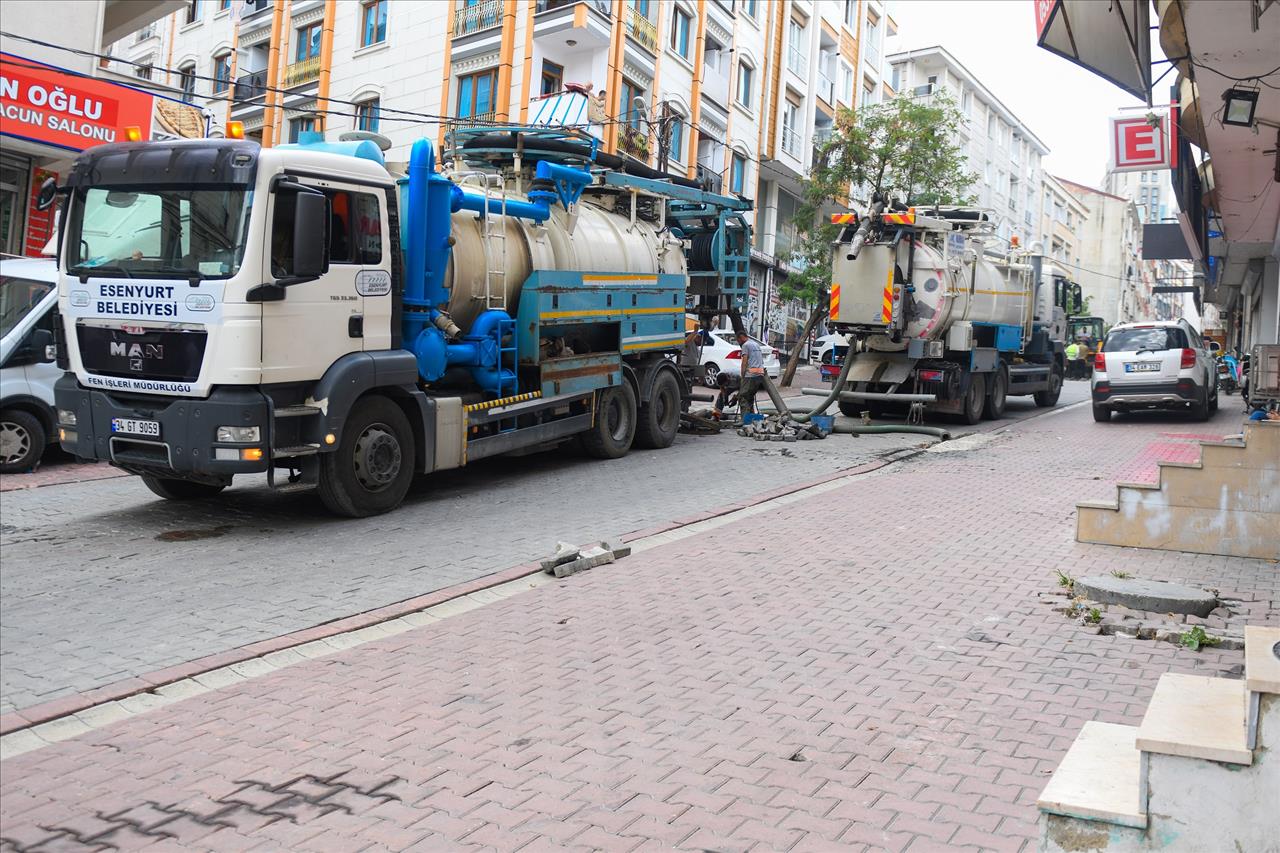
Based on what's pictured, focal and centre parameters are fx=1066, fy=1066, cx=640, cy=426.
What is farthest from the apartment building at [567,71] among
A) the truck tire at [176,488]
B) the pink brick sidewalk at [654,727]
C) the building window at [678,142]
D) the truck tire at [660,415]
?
the pink brick sidewalk at [654,727]

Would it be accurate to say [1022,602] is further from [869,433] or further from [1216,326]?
[1216,326]

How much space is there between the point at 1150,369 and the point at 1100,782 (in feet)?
54.1

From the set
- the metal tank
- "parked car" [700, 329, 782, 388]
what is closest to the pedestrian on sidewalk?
the metal tank

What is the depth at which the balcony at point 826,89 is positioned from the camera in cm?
3956

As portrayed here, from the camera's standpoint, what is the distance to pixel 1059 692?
520 cm

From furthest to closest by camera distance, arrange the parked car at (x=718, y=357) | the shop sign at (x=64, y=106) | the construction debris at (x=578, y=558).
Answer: the parked car at (x=718, y=357) < the shop sign at (x=64, y=106) < the construction debris at (x=578, y=558)

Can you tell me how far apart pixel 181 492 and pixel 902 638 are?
6.81 metres

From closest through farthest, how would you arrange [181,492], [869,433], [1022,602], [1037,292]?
[1022,602]
[181,492]
[869,433]
[1037,292]

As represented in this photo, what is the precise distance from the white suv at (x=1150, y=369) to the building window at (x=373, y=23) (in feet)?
68.4

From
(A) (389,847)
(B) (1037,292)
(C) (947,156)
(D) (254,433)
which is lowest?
(A) (389,847)

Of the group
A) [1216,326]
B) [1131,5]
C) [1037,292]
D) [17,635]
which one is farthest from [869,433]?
[1216,326]

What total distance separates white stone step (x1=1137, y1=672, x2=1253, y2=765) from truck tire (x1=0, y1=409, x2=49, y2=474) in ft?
35.0

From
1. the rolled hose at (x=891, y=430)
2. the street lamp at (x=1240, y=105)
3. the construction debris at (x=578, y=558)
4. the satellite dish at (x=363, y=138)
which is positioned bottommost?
the construction debris at (x=578, y=558)

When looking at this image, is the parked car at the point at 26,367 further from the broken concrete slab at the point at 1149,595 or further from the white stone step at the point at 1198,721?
the white stone step at the point at 1198,721
